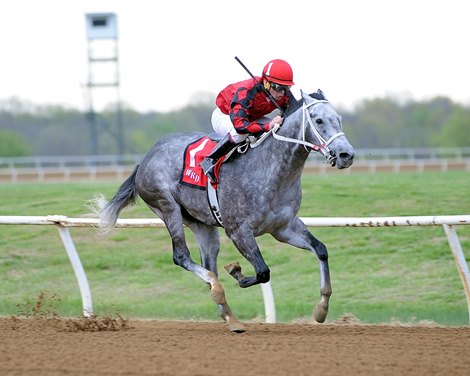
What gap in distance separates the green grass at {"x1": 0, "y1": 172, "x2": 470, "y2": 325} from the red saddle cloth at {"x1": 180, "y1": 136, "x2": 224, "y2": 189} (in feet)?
6.99

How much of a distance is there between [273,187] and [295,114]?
581mm

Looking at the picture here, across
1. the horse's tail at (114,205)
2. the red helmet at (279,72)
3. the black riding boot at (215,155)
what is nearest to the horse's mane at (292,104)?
the red helmet at (279,72)

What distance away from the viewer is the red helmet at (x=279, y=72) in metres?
6.79

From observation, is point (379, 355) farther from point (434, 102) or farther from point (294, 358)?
point (434, 102)

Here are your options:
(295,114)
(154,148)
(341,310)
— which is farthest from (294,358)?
(341,310)

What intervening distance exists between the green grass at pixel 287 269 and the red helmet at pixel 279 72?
2828 millimetres

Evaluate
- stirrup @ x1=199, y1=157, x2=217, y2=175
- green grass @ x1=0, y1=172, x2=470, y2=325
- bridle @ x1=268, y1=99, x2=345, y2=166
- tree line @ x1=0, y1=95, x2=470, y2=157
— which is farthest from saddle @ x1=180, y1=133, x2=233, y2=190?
tree line @ x1=0, y1=95, x2=470, y2=157

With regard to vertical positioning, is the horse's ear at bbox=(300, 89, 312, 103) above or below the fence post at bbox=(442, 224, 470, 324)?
above

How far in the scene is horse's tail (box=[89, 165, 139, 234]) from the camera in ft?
27.6

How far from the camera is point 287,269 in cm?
1162

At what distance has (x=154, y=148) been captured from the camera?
8086mm

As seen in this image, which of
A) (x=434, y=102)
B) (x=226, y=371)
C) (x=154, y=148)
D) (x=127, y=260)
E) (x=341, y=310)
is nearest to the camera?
(x=226, y=371)

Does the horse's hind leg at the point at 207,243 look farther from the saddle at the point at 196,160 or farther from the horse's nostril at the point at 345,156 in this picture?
the horse's nostril at the point at 345,156

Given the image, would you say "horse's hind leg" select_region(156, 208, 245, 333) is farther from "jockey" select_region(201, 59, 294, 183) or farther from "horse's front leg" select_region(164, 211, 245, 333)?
"jockey" select_region(201, 59, 294, 183)
